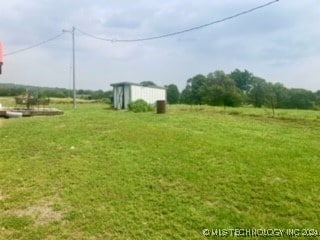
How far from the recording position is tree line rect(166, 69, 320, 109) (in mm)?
54875

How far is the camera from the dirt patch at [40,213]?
4793 millimetres

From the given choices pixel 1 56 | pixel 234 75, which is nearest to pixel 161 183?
pixel 1 56

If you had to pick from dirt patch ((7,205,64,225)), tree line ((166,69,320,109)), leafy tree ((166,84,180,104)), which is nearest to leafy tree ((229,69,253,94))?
tree line ((166,69,320,109))

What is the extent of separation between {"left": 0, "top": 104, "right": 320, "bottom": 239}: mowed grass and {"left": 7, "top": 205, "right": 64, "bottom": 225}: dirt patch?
14mm

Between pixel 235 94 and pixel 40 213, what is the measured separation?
52.8 meters

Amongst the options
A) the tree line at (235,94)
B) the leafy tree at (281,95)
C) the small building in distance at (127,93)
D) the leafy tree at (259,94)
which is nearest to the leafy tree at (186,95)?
the tree line at (235,94)

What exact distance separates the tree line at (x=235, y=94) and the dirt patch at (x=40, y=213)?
150ft

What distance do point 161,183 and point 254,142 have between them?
3042 millimetres

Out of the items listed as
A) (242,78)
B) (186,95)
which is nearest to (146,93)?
(186,95)

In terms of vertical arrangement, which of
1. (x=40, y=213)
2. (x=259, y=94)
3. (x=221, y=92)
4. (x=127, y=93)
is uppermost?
(x=221, y=92)

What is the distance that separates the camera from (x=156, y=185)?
564 centimetres

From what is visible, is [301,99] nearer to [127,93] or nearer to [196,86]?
[196,86]

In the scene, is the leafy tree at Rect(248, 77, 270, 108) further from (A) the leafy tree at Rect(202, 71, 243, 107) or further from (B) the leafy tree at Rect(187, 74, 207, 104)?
(B) the leafy tree at Rect(187, 74, 207, 104)

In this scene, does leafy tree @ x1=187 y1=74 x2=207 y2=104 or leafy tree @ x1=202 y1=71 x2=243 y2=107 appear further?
leafy tree @ x1=187 y1=74 x2=207 y2=104
